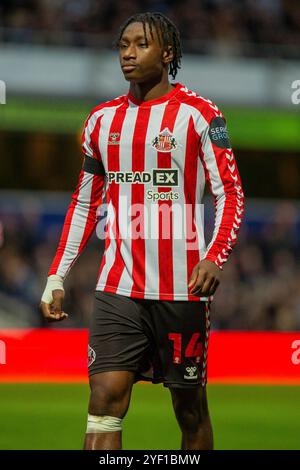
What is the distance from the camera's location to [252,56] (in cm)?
1734

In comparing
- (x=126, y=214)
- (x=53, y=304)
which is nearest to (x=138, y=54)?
(x=126, y=214)

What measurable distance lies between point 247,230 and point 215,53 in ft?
9.34

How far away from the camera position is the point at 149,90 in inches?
193

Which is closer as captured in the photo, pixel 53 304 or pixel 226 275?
pixel 53 304

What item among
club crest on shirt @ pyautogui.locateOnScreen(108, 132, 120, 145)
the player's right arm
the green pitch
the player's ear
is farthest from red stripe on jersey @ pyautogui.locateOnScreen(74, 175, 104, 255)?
the green pitch

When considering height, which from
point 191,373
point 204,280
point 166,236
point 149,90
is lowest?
point 191,373

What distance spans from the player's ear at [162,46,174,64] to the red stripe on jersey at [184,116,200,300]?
1.01 ft

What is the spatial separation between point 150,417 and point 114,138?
4.25 m

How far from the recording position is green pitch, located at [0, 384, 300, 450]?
276 inches

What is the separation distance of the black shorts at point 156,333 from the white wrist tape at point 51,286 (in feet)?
0.61

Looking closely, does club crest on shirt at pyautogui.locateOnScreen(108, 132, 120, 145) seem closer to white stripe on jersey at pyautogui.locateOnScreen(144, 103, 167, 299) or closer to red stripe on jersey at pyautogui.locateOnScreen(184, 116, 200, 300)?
white stripe on jersey at pyautogui.locateOnScreen(144, 103, 167, 299)

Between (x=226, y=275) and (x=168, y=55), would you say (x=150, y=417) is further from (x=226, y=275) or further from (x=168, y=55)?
(x=226, y=275)

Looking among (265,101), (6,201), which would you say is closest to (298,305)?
(265,101)

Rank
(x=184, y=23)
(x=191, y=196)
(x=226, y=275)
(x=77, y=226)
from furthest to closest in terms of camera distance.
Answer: (x=184, y=23) < (x=226, y=275) < (x=77, y=226) < (x=191, y=196)
